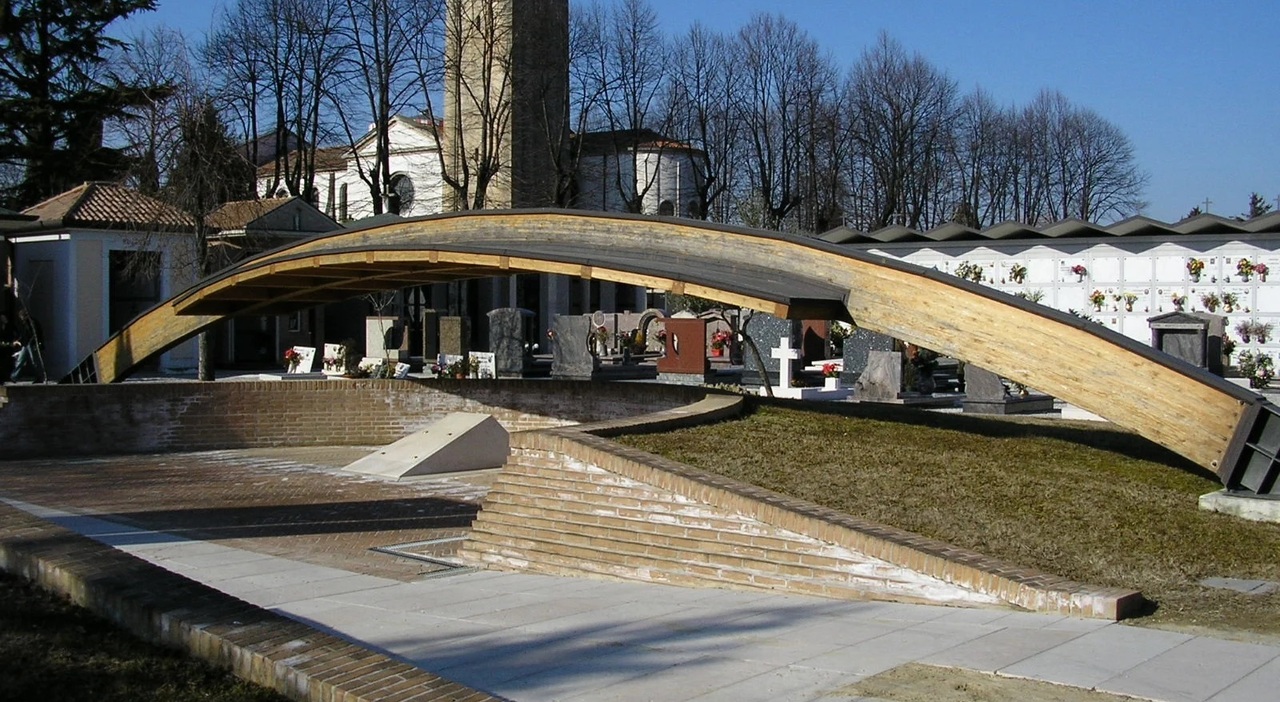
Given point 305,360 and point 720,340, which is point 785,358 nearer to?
point 720,340

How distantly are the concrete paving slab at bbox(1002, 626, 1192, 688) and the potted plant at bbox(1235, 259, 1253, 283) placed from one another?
23471 mm

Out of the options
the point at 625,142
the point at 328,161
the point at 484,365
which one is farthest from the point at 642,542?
the point at 328,161

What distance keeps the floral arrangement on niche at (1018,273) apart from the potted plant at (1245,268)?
4.76 m

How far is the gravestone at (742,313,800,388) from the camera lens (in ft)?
91.9

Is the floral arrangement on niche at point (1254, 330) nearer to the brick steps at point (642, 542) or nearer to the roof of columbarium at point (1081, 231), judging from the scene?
the roof of columbarium at point (1081, 231)

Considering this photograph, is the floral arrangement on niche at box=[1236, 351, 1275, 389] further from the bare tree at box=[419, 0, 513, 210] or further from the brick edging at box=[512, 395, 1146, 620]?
the bare tree at box=[419, 0, 513, 210]

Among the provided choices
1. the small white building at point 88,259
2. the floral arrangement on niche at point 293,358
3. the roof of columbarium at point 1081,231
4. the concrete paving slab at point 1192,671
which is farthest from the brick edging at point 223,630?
the small white building at point 88,259

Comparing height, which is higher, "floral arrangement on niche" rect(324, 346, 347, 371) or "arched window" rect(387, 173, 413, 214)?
"arched window" rect(387, 173, 413, 214)

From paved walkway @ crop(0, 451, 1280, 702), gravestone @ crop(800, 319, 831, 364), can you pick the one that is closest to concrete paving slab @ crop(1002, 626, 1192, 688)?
paved walkway @ crop(0, 451, 1280, 702)

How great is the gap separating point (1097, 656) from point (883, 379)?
669 inches

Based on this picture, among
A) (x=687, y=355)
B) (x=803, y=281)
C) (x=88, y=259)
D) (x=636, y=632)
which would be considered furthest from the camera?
(x=88, y=259)

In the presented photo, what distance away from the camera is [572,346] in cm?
2906

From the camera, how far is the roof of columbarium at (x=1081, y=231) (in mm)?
28203

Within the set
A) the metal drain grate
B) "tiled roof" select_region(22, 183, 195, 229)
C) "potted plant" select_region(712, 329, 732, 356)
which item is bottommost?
the metal drain grate
